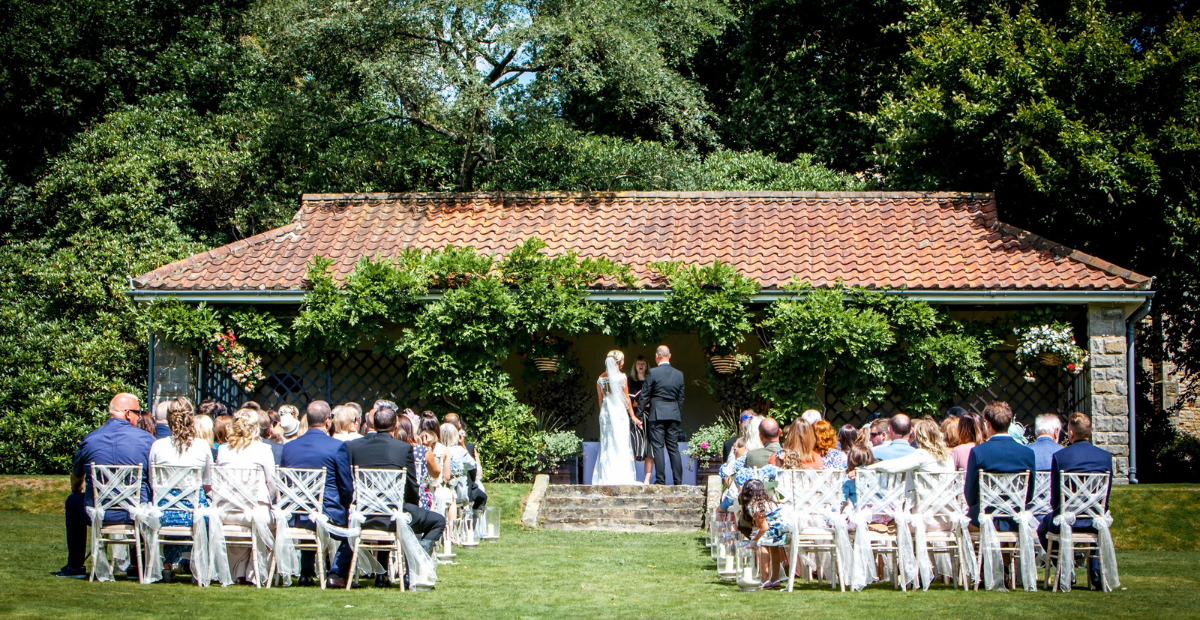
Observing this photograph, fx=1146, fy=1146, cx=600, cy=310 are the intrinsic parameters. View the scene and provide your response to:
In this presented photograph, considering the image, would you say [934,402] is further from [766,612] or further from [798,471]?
[766,612]

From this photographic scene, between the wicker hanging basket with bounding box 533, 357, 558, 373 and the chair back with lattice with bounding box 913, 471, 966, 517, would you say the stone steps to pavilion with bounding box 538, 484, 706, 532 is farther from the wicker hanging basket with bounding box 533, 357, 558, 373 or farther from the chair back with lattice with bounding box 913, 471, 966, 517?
the chair back with lattice with bounding box 913, 471, 966, 517

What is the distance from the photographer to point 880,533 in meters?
8.59

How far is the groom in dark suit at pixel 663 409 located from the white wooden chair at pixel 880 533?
5589 millimetres

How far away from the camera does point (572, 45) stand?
779 inches

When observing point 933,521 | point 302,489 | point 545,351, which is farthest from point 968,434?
point 545,351

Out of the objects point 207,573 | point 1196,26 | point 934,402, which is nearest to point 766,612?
point 207,573

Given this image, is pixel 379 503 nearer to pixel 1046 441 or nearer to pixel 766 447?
pixel 766 447

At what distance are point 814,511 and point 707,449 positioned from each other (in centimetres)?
632

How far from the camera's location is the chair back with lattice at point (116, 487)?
27.2 ft

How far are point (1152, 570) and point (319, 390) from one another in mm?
10970

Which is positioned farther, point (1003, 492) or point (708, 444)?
point (708, 444)

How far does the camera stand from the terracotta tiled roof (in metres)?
15.2

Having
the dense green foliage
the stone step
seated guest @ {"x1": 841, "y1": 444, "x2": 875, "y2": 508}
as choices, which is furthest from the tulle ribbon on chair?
the dense green foliage

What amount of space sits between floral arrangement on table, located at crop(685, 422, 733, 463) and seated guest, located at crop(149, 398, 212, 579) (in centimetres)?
748
